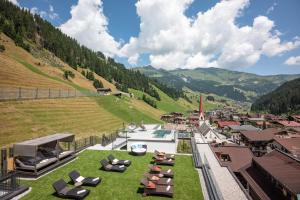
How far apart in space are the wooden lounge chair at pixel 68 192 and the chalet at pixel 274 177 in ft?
47.6

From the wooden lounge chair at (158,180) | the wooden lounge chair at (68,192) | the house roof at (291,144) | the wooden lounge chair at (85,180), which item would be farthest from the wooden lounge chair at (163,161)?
the house roof at (291,144)

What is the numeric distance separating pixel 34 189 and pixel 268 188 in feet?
63.6

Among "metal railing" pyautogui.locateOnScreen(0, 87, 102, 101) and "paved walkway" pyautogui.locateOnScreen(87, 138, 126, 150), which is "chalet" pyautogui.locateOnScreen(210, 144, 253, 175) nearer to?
"paved walkway" pyautogui.locateOnScreen(87, 138, 126, 150)

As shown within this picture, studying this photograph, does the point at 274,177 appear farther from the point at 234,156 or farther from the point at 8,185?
the point at 8,185

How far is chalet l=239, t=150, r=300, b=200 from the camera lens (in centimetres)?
1856

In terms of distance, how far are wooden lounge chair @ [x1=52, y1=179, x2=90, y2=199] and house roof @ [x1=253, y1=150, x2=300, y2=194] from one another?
14.6 m

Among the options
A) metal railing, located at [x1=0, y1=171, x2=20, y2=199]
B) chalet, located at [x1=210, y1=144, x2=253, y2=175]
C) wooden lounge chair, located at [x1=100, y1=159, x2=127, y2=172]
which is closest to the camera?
metal railing, located at [x1=0, y1=171, x2=20, y2=199]

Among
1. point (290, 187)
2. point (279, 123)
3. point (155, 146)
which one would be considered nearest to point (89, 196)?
point (290, 187)

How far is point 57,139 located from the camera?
69.1 ft

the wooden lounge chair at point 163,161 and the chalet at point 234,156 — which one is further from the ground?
the wooden lounge chair at point 163,161

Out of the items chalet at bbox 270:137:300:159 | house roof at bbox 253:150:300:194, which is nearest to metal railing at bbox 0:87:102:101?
house roof at bbox 253:150:300:194

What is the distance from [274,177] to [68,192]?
1660 centimetres

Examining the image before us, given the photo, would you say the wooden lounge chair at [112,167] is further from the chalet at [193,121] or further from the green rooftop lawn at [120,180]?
the chalet at [193,121]

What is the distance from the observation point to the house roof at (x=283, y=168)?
18384mm
